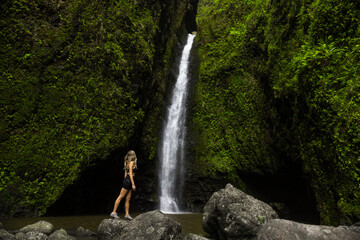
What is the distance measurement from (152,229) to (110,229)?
3.39 feet

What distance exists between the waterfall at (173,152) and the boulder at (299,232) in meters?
8.91

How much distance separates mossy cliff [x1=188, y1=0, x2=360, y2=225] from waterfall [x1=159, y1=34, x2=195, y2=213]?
0.80 metres

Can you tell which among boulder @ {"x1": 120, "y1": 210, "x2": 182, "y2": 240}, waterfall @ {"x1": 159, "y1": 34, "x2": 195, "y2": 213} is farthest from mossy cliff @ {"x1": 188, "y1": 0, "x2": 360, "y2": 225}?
boulder @ {"x1": 120, "y1": 210, "x2": 182, "y2": 240}

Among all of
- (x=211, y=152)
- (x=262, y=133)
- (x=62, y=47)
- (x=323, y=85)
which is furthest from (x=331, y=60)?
(x=62, y=47)

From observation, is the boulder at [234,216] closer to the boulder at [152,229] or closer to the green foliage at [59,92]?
the boulder at [152,229]

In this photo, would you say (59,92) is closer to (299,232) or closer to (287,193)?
(299,232)

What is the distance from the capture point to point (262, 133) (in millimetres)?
12016

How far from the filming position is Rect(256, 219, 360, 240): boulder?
3.48 meters

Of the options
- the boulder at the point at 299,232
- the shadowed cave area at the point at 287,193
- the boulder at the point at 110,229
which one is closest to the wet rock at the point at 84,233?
the boulder at the point at 110,229

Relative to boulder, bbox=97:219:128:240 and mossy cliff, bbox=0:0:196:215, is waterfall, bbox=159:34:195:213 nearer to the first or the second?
mossy cliff, bbox=0:0:196:215

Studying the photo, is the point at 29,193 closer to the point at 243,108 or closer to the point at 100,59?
the point at 100,59

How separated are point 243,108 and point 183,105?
372 cm

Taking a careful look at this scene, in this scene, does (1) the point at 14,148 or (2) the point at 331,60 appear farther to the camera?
(1) the point at 14,148

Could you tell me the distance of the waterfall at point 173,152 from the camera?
41.4 ft
